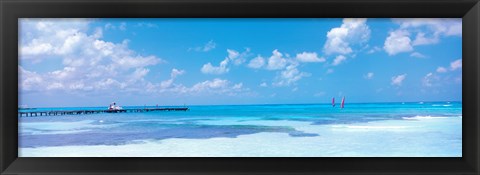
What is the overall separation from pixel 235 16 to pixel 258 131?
8.64m

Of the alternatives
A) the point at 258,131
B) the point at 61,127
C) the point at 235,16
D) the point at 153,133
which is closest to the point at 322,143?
the point at 258,131

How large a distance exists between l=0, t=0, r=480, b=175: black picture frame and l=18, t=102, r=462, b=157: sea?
5.76 meters

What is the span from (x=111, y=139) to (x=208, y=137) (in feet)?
7.65

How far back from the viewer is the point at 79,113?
11.4 m

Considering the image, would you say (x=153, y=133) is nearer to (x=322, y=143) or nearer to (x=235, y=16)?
(x=322, y=143)

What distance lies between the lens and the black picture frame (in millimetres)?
1352

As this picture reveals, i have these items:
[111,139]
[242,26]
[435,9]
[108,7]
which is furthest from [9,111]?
[242,26]

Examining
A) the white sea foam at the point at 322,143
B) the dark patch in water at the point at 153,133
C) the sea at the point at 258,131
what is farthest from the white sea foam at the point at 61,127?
the white sea foam at the point at 322,143

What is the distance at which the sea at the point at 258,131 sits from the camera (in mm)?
8219

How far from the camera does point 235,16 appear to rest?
4.60 ft

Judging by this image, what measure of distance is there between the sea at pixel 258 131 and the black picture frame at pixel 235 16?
18.9 ft

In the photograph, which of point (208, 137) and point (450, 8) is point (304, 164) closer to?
point (450, 8)

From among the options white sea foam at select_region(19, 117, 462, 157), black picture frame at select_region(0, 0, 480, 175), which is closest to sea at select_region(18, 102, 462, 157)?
white sea foam at select_region(19, 117, 462, 157)

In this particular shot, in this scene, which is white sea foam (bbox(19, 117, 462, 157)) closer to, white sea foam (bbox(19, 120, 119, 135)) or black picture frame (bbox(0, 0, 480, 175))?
white sea foam (bbox(19, 120, 119, 135))
